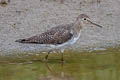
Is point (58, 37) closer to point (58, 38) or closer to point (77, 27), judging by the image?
point (58, 38)

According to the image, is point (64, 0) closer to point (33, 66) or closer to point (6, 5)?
point (6, 5)

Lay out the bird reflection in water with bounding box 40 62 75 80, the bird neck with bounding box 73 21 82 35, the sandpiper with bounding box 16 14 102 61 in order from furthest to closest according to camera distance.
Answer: the bird neck with bounding box 73 21 82 35 < the sandpiper with bounding box 16 14 102 61 < the bird reflection in water with bounding box 40 62 75 80

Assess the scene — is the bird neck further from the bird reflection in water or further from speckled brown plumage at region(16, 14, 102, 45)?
the bird reflection in water

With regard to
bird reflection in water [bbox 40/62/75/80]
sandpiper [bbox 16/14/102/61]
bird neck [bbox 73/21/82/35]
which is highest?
bird neck [bbox 73/21/82/35]

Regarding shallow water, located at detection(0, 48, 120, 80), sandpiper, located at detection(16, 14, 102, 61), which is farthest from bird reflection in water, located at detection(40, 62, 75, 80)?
sandpiper, located at detection(16, 14, 102, 61)

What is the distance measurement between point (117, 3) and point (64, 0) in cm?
164

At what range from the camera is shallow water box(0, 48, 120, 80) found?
9.16m

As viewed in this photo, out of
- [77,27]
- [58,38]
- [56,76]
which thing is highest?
[77,27]

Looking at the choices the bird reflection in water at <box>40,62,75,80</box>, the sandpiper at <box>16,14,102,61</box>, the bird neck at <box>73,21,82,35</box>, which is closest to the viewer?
the bird reflection in water at <box>40,62,75,80</box>

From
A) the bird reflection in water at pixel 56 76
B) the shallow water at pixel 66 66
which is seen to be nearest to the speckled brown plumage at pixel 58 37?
the shallow water at pixel 66 66

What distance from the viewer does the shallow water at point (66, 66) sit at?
9.16 metres

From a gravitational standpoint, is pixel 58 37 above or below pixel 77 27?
below

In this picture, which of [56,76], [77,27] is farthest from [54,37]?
[56,76]

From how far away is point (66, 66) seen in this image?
9.89m
